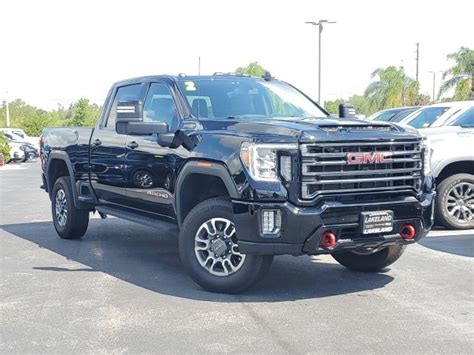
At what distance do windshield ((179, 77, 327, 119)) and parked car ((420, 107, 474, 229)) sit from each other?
2.57 meters

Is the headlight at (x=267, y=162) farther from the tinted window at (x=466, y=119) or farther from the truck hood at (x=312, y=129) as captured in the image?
the tinted window at (x=466, y=119)

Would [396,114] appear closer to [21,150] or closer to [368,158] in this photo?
[368,158]

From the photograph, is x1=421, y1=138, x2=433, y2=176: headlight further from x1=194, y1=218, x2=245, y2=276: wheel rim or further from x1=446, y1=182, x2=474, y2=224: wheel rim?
x1=446, y1=182, x2=474, y2=224: wheel rim

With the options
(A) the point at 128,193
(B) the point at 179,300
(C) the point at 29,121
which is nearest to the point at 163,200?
(A) the point at 128,193

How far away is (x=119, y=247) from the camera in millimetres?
8438

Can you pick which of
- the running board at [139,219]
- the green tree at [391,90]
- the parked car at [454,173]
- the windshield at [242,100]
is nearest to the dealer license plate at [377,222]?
the windshield at [242,100]

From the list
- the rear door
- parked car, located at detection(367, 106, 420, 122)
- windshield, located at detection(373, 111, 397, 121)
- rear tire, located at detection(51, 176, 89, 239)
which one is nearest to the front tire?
the rear door

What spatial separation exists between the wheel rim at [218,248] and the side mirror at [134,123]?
1.07 m

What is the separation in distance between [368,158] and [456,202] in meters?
4.16

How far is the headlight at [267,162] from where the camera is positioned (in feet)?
17.7

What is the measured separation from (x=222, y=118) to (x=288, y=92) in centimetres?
135

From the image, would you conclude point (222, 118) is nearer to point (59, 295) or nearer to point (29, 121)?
point (59, 295)

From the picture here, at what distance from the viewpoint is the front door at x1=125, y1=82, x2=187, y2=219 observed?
653 centimetres

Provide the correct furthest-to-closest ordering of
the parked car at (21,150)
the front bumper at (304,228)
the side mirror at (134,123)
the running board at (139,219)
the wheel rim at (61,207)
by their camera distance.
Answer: the parked car at (21,150) < the wheel rim at (61,207) < the running board at (139,219) < the side mirror at (134,123) < the front bumper at (304,228)
